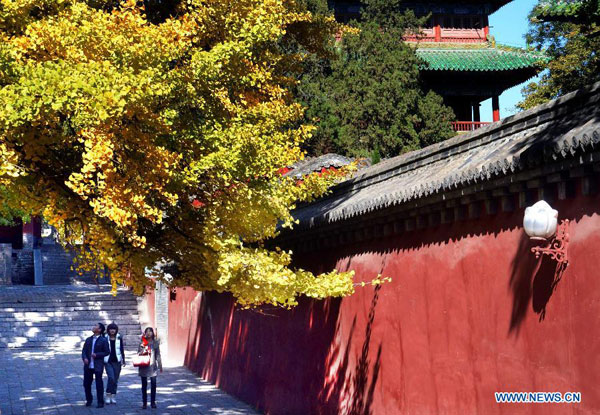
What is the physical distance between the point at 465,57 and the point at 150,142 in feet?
58.9

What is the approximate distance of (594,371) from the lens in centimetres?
639

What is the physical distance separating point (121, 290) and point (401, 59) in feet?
38.7

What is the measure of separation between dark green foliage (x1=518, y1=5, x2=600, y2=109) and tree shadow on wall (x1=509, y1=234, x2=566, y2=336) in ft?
59.2

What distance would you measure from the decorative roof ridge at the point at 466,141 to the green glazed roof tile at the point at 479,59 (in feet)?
42.9

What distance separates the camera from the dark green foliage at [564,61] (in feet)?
85.9

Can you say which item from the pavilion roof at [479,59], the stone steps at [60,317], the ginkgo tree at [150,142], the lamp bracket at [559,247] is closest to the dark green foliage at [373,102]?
the pavilion roof at [479,59]

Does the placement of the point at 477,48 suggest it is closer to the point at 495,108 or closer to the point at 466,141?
the point at 495,108

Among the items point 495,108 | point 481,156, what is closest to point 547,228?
point 481,156

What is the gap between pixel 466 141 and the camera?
9.26m

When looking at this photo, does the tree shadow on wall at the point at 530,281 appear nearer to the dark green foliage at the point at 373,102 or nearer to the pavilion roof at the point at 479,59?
the dark green foliage at the point at 373,102

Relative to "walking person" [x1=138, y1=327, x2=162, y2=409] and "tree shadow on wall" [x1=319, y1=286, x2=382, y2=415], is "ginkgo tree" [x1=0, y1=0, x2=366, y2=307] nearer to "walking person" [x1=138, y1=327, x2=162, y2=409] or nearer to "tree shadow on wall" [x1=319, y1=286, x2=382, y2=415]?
"tree shadow on wall" [x1=319, y1=286, x2=382, y2=415]

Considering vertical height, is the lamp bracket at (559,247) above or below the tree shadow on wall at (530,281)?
above

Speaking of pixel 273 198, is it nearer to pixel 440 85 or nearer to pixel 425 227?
pixel 425 227

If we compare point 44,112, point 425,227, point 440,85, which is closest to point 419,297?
point 425,227
